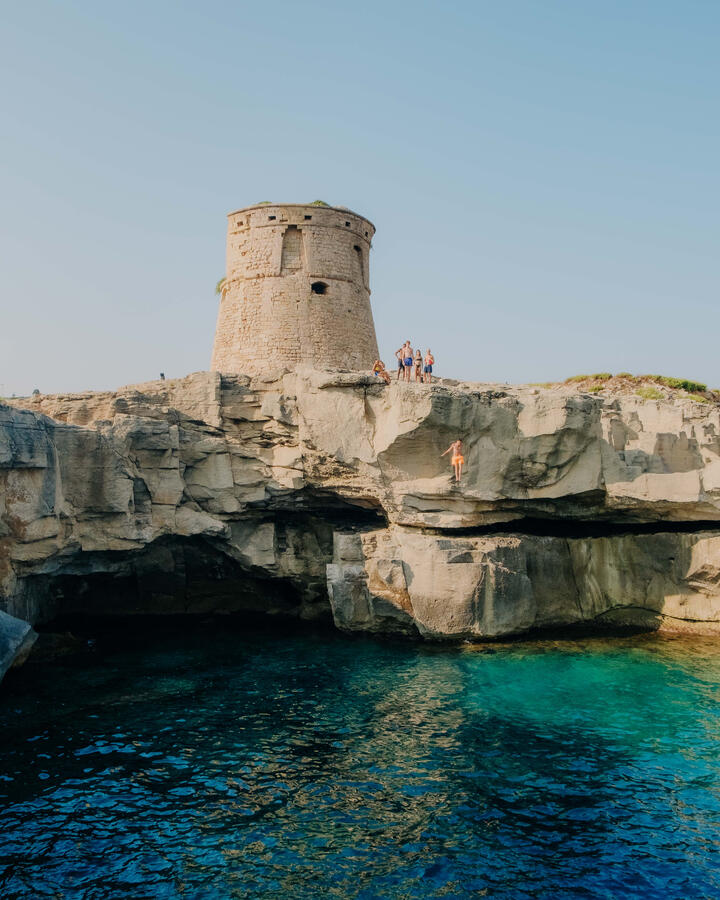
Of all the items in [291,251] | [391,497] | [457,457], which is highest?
[291,251]

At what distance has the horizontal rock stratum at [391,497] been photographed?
23.5m

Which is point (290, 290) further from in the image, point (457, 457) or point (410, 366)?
point (457, 457)

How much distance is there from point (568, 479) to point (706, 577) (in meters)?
5.46

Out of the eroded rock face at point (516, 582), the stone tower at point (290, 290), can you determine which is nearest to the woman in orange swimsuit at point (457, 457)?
the eroded rock face at point (516, 582)

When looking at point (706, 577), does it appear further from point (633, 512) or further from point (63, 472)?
point (63, 472)

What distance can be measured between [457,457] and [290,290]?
1212 centimetres

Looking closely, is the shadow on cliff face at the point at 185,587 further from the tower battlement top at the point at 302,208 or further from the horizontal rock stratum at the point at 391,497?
the tower battlement top at the point at 302,208

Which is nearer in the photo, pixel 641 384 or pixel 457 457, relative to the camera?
pixel 457 457

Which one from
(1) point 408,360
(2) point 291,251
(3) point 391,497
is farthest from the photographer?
(2) point 291,251

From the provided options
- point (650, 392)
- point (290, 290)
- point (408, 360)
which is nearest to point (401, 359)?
point (408, 360)

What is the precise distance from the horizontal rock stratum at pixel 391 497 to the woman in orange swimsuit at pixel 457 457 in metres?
0.34

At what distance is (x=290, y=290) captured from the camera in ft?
104

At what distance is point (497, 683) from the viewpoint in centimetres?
2056

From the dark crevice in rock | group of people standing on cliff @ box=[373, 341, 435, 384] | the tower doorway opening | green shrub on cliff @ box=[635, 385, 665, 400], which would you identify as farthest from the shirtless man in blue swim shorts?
green shrub on cliff @ box=[635, 385, 665, 400]
